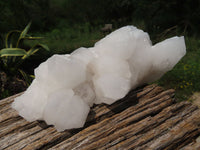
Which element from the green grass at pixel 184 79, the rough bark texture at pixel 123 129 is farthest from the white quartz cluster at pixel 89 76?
the green grass at pixel 184 79

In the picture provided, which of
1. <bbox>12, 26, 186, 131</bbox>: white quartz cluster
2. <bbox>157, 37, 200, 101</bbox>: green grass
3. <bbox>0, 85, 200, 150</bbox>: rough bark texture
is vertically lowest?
<bbox>157, 37, 200, 101</bbox>: green grass

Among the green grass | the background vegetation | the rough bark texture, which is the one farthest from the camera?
the background vegetation

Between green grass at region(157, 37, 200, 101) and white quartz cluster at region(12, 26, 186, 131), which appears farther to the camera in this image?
green grass at region(157, 37, 200, 101)

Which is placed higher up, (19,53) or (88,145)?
(19,53)

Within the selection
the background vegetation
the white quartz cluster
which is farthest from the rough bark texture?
the background vegetation

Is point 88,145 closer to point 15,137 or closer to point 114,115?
point 114,115

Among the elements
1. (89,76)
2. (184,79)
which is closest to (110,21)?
Result: (184,79)

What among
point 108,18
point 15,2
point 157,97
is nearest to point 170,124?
point 157,97

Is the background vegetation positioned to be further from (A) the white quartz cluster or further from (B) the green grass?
(A) the white quartz cluster
